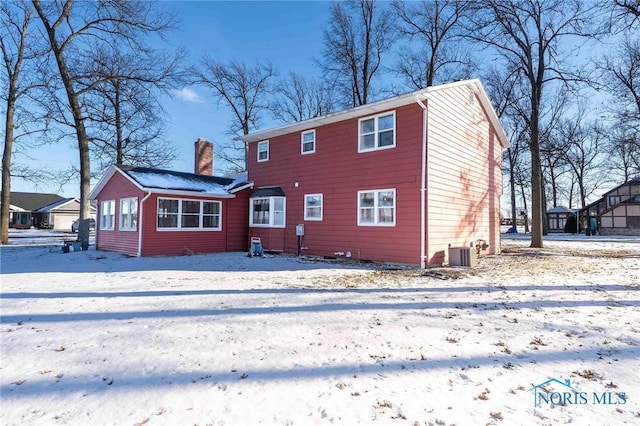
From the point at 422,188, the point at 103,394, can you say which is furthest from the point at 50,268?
the point at 422,188

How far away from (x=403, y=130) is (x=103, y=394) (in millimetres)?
10183

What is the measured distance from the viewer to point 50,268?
1045 cm

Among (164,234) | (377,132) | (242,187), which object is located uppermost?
(377,132)

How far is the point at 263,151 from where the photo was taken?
1605cm

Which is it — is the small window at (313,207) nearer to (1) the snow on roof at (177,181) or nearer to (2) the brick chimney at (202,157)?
(1) the snow on roof at (177,181)

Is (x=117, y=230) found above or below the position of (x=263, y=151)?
below

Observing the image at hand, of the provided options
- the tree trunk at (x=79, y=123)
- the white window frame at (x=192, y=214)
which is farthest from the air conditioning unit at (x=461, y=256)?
the tree trunk at (x=79, y=123)

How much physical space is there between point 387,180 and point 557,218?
40.0m

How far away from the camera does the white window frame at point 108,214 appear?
15688 mm

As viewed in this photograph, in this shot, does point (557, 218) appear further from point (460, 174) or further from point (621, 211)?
point (460, 174)

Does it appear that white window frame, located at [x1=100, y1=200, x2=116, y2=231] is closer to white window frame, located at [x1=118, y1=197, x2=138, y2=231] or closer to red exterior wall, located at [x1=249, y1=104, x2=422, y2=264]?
white window frame, located at [x1=118, y1=197, x2=138, y2=231]

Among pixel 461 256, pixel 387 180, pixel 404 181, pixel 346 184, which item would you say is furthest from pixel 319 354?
pixel 346 184

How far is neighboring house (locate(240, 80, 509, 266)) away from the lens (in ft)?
35.2

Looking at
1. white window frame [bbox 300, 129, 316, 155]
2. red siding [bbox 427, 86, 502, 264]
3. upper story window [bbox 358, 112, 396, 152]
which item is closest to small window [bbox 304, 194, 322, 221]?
white window frame [bbox 300, 129, 316, 155]
